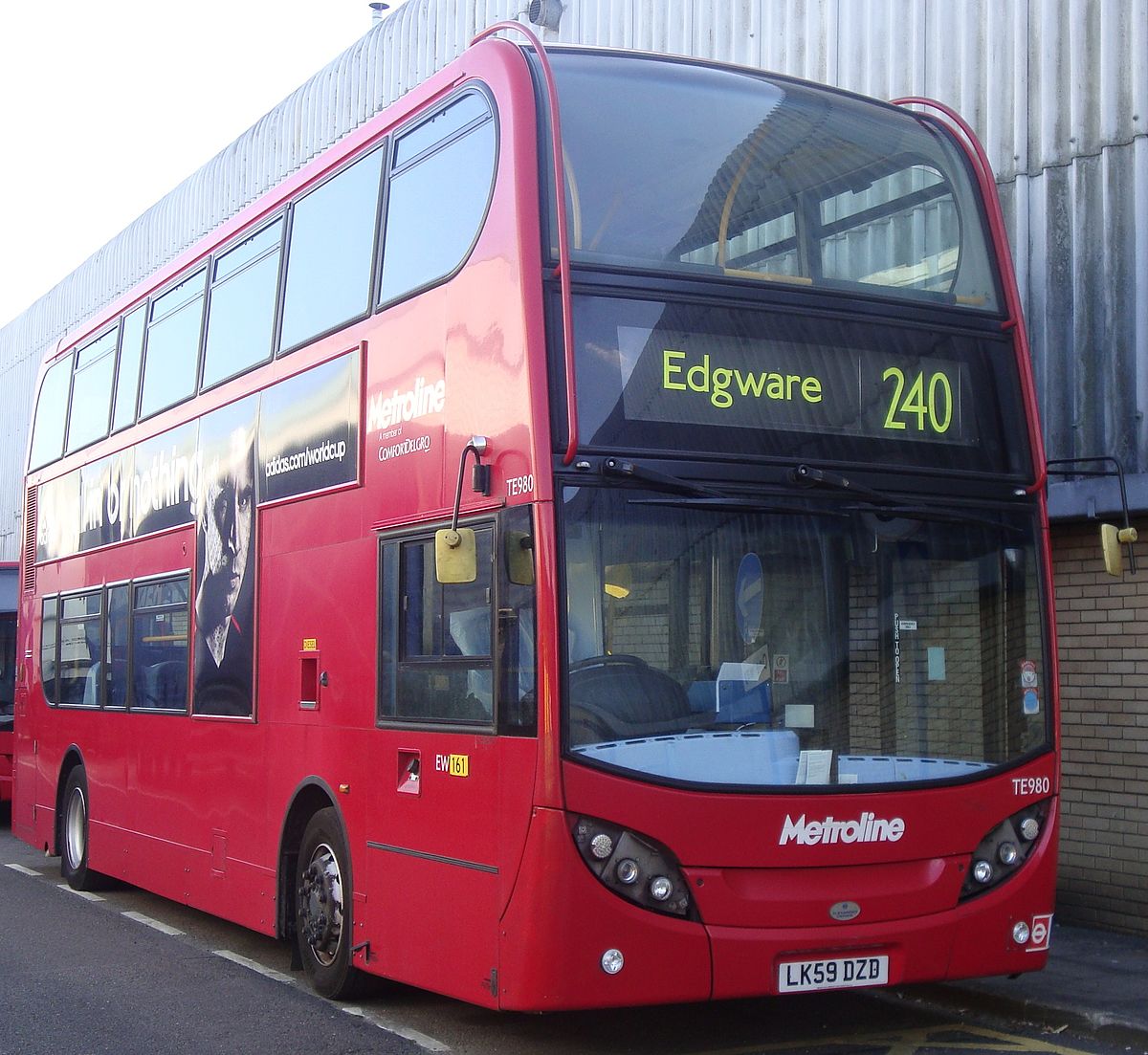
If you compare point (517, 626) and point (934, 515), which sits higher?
A: point (934, 515)

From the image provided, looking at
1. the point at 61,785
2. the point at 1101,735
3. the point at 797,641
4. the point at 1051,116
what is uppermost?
the point at 1051,116

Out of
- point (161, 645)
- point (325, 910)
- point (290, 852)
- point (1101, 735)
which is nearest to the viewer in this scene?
point (325, 910)

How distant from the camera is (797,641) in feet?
21.4

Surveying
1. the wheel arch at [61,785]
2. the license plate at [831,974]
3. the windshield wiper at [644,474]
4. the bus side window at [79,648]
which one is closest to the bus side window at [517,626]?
the windshield wiper at [644,474]

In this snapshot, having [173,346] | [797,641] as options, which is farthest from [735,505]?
[173,346]

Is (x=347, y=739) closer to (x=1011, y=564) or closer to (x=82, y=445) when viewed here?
(x=1011, y=564)

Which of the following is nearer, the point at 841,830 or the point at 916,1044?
the point at 841,830

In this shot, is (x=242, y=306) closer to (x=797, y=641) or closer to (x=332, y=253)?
(x=332, y=253)

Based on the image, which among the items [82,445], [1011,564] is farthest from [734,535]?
[82,445]

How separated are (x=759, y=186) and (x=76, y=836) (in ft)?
29.1

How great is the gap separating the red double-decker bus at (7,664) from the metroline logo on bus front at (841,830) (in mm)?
13179

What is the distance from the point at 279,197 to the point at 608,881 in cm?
532

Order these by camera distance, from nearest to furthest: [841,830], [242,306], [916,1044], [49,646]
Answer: [841,830]
[916,1044]
[242,306]
[49,646]

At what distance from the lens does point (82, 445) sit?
1359 cm
